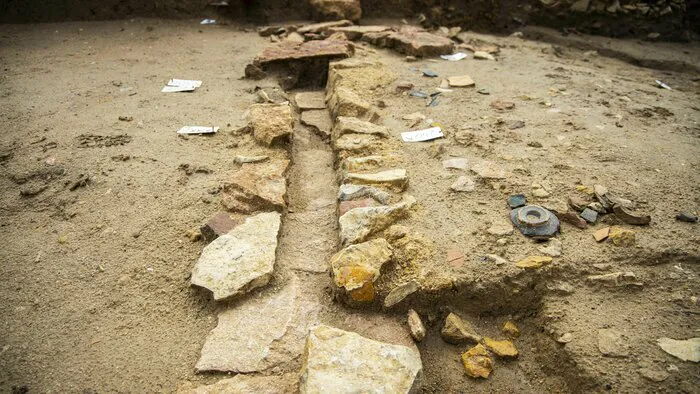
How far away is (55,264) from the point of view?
5.42ft

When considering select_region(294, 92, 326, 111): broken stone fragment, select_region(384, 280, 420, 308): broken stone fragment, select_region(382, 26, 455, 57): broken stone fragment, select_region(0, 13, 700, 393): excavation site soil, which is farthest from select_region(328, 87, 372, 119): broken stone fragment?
select_region(384, 280, 420, 308): broken stone fragment

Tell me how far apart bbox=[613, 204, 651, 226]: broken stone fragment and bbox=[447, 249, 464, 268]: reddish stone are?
0.73 metres

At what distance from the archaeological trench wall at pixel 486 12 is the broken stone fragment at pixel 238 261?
3909 mm

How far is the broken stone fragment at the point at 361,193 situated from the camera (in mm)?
1915

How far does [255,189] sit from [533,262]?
1281mm

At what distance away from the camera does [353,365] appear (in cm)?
121

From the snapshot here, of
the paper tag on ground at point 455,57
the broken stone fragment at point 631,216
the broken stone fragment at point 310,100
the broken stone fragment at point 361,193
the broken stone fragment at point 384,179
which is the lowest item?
the broken stone fragment at point 361,193

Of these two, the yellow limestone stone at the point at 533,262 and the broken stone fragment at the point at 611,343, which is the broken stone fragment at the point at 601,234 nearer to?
the yellow limestone stone at the point at 533,262

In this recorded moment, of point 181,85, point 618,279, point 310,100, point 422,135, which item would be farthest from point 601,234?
point 181,85

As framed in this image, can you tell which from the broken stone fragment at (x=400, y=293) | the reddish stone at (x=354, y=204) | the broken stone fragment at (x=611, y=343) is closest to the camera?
the broken stone fragment at (x=611, y=343)

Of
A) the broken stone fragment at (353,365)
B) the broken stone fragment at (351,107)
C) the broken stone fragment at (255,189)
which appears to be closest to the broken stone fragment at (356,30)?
the broken stone fragment at (351,107)

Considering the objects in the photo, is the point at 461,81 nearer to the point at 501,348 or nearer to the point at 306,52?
the point at 306,52

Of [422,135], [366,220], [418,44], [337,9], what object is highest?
[337,9]

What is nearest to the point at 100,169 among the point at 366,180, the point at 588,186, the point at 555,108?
the point at 366,180
